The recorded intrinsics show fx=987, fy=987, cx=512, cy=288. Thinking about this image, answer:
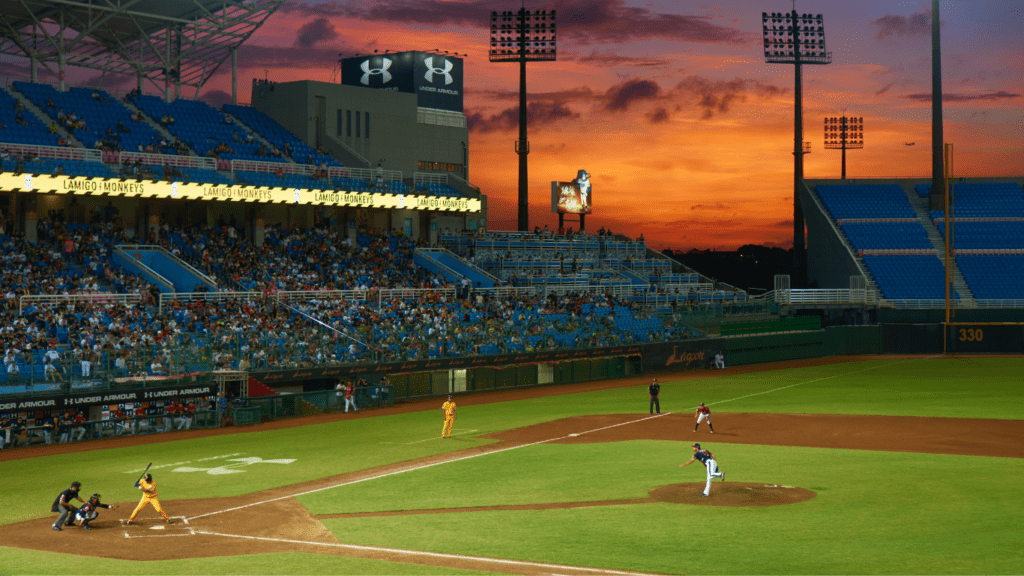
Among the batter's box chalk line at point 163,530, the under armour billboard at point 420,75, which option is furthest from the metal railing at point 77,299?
the under armour billboard at point 420,75

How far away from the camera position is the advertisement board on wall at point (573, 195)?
7500 centimetres

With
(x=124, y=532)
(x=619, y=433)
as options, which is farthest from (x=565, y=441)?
(x=124, y=532)

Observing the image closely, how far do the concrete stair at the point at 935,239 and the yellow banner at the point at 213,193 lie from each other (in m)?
33.4

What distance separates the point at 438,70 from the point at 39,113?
32.1 metres

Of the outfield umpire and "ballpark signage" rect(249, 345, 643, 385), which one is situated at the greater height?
"ballpark signage" rect(249, 345, 643, 385)

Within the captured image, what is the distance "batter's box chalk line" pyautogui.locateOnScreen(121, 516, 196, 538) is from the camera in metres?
18.2

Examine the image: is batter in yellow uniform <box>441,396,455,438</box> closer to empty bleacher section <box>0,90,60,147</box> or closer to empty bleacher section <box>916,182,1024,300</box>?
empty bleacher section <box>0,90,60,147</box>

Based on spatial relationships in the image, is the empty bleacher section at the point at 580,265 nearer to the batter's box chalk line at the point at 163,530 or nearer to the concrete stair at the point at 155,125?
the concrete stair at the point at 155,125

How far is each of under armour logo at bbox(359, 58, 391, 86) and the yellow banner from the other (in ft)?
55.1

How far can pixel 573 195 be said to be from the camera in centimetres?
7556

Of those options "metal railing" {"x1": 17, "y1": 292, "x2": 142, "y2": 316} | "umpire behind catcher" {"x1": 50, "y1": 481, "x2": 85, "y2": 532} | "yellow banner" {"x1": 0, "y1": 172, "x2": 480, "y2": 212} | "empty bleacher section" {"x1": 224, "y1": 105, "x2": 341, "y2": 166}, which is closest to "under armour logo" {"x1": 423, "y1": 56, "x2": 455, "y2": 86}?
"yellow banner" {"x1": 0, "y1": 172, "x2": 480, "y2": 212}

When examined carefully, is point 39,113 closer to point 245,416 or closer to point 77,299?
point 77,299

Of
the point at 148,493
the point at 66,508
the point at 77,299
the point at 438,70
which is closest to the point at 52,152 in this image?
the point at 77,299

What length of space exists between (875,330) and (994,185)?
2061 centimetres
